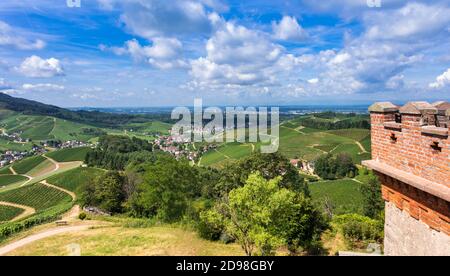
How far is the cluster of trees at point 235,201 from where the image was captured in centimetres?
1293

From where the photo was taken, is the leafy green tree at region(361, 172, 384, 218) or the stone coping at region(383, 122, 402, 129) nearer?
the stone coping at region(383, 122, 402, 129)

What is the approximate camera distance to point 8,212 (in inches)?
2234

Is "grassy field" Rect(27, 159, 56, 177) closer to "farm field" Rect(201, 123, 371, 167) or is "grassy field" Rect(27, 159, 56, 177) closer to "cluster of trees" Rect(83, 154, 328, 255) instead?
"farm field" Rect(201, 123, 371, 167)

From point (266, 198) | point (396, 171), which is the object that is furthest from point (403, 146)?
point (266, 198)

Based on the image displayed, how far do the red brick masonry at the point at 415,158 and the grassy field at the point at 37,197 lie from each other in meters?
65.4

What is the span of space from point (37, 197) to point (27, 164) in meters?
42.0

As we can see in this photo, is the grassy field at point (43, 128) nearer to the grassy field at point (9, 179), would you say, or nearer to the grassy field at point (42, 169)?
the grassy field at point (42, 169)

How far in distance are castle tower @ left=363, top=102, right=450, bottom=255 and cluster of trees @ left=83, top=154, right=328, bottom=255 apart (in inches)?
292

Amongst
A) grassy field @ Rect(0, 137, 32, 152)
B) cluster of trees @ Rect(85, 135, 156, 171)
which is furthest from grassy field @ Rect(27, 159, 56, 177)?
grassy field @ Rect(0, 137, 32, 152)

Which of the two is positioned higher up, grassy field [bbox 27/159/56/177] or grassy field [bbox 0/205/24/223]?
grassy field [bbox 27/159/56/177]

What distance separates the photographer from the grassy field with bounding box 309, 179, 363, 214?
5016cm

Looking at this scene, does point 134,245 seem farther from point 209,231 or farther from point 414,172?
point 414,172

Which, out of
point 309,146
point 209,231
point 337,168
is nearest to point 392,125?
point 209,231
